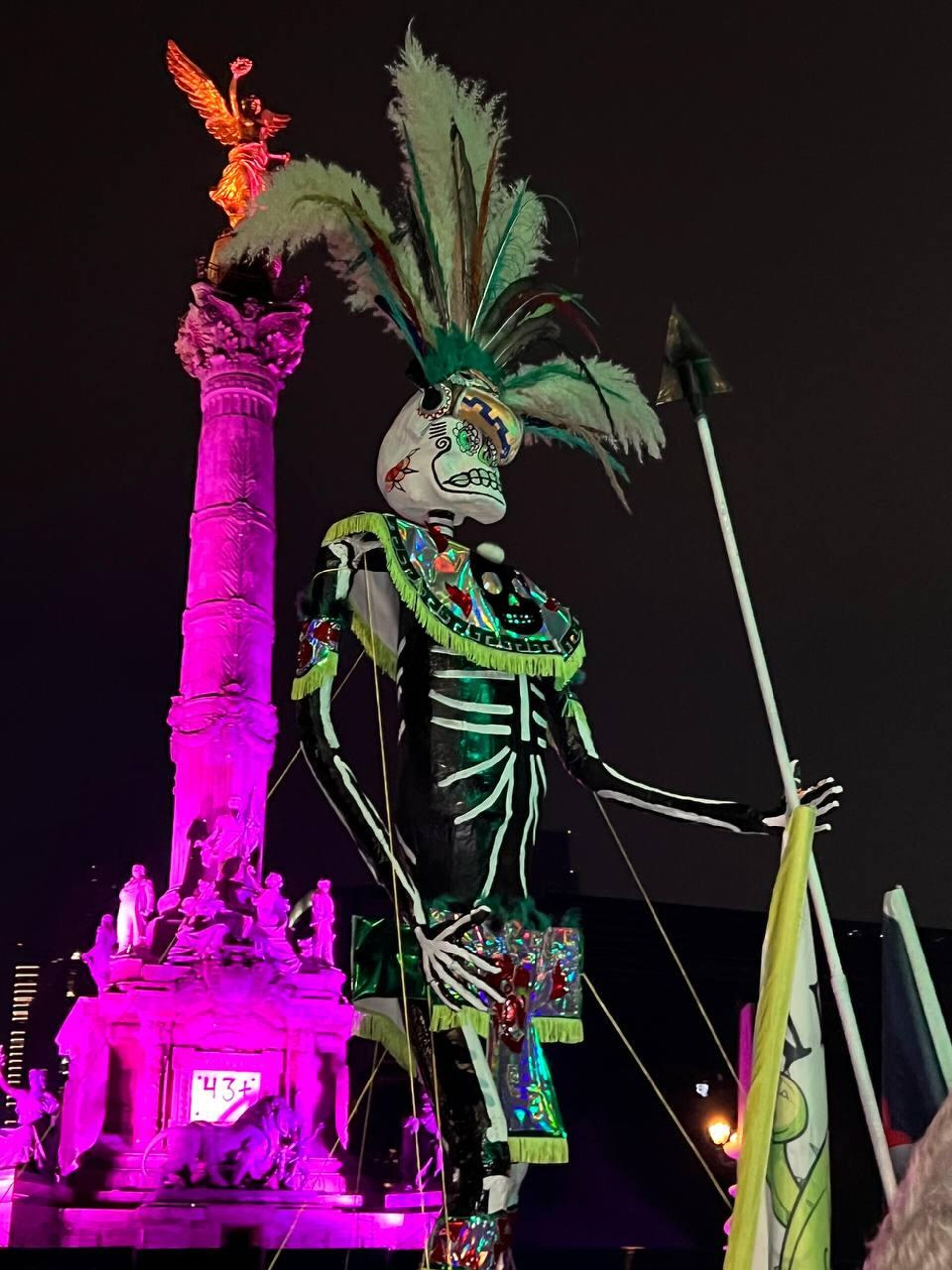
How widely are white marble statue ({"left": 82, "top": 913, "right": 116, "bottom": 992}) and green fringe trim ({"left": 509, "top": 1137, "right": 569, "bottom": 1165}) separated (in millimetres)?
16008

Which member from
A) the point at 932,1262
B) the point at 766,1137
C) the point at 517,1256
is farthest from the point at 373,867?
the point at 517,1256

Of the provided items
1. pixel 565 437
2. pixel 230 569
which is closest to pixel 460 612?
pixel 565 437

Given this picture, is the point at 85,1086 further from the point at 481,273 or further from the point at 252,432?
the point at 481,273

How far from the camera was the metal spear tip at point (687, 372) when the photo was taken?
313cm

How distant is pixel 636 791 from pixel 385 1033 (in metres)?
0.98

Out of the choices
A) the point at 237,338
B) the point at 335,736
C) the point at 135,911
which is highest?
the point at 237,338

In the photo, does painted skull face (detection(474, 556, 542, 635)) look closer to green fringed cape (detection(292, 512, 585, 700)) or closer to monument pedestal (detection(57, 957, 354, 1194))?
green fringed cape (detection(292, 512, 585, 700))

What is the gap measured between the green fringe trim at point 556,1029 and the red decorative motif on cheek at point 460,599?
44.8 inches

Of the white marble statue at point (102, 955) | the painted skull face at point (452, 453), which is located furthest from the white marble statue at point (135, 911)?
the painted skull face at point (452, 453)

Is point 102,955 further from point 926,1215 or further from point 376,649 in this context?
point 926,1215

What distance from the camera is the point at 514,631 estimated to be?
426cm

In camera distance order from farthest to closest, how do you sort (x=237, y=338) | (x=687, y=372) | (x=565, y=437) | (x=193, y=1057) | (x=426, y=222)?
(x=237, y=338)
(x=193, y=1057)
(x=565, y=437)
(x=426, y=222)
(x=687, y=372)

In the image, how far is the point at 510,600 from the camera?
433cm

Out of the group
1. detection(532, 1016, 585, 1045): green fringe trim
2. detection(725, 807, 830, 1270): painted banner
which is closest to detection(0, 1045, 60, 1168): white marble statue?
detection(532, 1016, 585, 1045): green fringe trim
